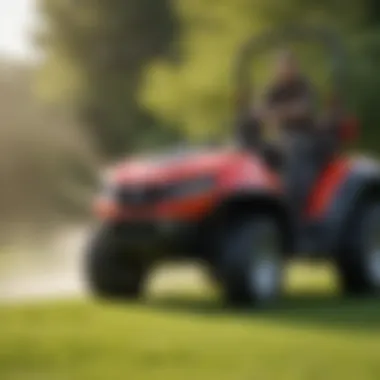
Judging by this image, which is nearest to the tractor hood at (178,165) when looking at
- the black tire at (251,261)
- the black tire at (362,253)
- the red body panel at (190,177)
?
the red body panel at (190,177)

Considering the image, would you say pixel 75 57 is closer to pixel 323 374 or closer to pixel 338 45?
pixel 338 45

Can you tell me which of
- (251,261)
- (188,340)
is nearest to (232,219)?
(251,261)

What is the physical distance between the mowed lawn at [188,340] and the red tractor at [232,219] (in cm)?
5

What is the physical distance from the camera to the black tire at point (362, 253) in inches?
79.5

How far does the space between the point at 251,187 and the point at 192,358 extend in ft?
1.16

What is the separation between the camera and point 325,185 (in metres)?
2.01

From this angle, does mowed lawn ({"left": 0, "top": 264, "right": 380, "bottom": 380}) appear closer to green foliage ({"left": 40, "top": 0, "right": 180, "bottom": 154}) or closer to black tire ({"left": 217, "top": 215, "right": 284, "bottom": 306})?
black tire ({"left": 217, "top": 215, "right": 284, "bottom": 306})

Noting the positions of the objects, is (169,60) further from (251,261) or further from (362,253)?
(362,253)

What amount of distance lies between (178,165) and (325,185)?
0.23m

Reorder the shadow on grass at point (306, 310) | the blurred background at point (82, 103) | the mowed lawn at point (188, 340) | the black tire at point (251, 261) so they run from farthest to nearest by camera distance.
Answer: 1. the black tire at point (251, 261)
2. the shadow on grass at point (306, 310)
3. the blurred background at point (82, 103)
4. the mowed lawn at point (188, 340)

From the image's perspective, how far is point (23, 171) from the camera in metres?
1.74

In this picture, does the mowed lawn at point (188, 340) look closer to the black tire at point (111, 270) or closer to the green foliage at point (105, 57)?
the black tire at point (111, 270)

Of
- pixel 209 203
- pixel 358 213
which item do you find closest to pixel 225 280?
pixel 209 203

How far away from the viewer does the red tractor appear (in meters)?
1.87
